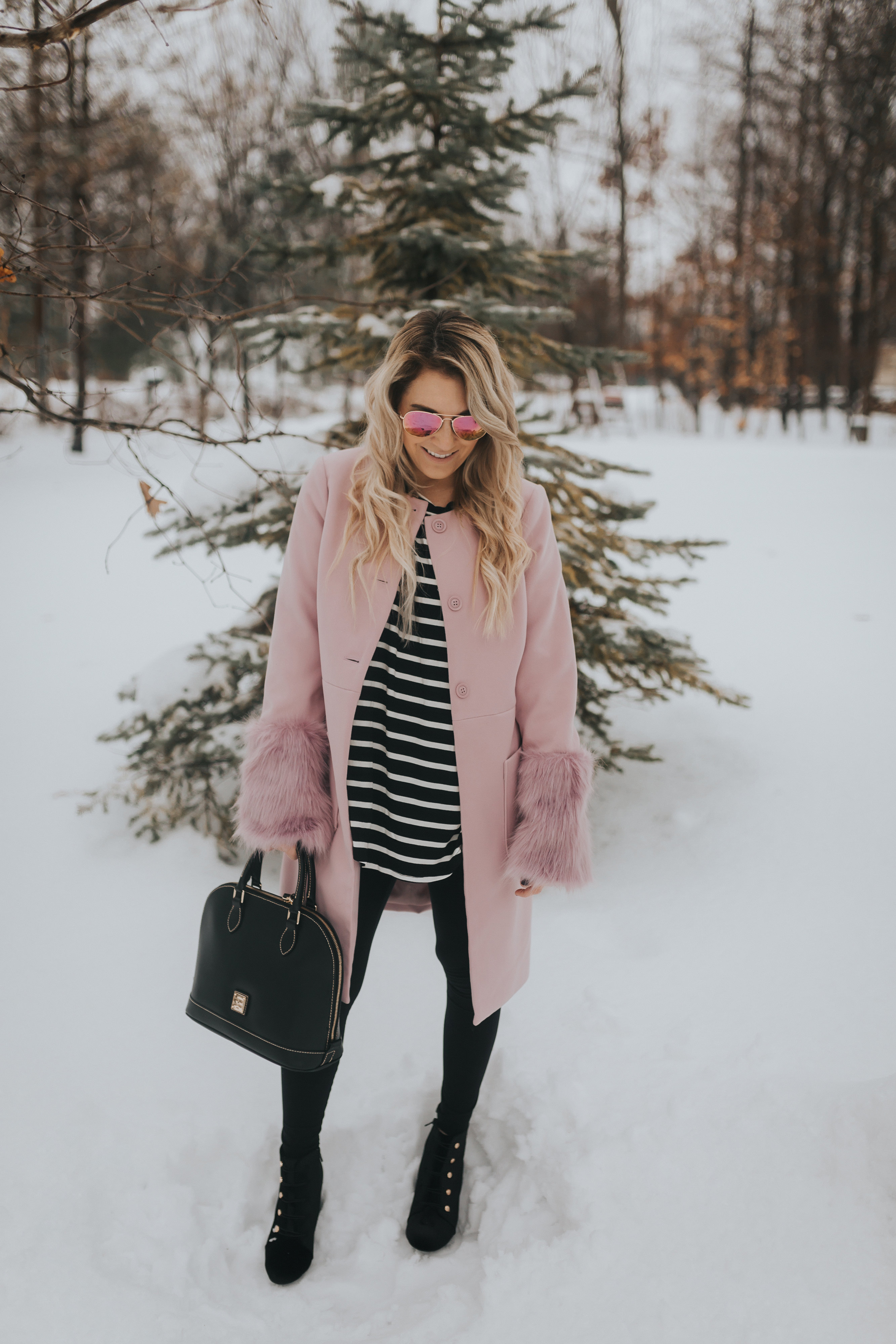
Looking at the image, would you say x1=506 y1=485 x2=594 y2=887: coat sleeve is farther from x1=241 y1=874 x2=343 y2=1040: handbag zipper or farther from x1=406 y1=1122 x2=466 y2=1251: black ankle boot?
x1=406 y1=1122 x2=466 y2=1251: black ankle boot

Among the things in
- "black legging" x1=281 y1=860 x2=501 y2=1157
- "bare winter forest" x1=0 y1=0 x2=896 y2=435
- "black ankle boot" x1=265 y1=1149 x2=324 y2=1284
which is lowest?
"black ankle boot" x1=265 y1=1149 x2=324 y2=1284

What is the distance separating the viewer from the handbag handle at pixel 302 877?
184 centimetres

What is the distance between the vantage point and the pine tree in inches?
121

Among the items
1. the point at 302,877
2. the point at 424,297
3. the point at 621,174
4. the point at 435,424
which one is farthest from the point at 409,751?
the point at 621,174

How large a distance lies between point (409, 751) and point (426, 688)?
0.49 ft

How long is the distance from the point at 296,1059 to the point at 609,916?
1.63m

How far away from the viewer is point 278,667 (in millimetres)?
1835

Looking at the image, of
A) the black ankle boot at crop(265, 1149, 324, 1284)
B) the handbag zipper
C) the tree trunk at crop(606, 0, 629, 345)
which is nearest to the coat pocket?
the handbag zipper

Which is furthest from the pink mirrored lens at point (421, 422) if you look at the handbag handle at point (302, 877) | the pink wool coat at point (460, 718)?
the handbag handle at point (302, 877)

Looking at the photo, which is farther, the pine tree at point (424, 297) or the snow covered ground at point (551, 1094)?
the pine tree at point (424, 297)

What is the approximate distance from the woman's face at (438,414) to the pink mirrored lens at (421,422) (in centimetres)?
3

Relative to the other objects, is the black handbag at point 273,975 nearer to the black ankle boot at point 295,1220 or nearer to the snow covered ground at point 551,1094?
the black ankle boot at point 295,1220

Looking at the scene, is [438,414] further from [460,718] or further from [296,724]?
[296,724]

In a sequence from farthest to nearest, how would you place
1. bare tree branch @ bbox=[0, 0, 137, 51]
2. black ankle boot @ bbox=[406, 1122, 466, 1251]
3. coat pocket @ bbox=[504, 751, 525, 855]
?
black ankle boot @ bbox=[406, 1122, 466, 1251] → coat pocket @ bbox=[504, 751, 525, 855] → bare tree branch @ bbox=[0, 0, 137, 51]
